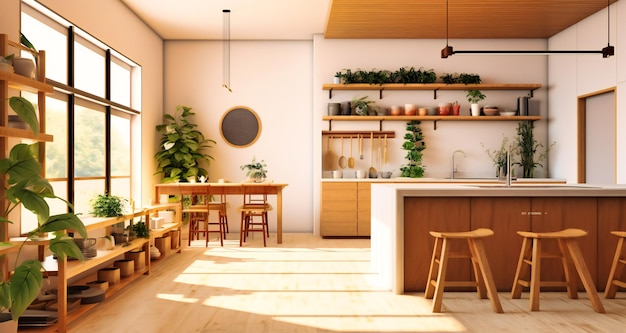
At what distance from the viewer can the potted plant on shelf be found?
8172mm

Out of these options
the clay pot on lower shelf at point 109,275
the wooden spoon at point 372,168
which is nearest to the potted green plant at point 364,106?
the wooden spoon at point 372,168

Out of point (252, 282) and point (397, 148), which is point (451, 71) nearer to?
point (397, 148)

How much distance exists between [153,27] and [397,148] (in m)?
4.07

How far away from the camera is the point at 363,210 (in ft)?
26.0

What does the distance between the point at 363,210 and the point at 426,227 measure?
134 inches

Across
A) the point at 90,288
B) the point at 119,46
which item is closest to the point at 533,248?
the point at 90,288

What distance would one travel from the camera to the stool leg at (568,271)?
4.18 metres

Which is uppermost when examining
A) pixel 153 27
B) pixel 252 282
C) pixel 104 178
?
pixel 153 27

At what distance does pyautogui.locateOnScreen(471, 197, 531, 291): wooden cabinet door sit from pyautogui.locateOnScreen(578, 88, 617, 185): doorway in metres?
2.64

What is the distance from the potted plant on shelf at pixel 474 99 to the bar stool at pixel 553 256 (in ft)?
13.2

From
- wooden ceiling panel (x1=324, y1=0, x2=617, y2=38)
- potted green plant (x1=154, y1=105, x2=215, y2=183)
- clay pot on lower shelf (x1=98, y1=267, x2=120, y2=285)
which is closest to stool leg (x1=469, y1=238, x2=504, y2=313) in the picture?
clay pot on lower shelf (x1=98, y1=267, x2=120, y2=285)

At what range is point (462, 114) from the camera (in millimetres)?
8391

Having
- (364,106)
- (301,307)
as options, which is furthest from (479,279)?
(364,106)

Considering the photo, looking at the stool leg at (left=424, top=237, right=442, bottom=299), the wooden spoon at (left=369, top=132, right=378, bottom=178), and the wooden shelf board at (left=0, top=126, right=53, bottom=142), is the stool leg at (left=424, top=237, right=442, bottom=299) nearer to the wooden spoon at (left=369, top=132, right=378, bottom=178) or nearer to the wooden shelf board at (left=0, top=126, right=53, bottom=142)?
the wooden shelf board at (left=0, top=126, right=53, bottom=142)
